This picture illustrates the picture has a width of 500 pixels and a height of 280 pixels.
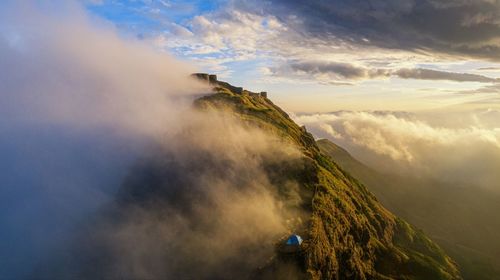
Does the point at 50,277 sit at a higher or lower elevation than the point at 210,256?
lower

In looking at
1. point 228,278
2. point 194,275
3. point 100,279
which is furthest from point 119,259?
point 228,278

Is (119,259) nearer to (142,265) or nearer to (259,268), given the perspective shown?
(142,265)

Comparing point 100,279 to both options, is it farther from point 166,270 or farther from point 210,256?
point 210,256

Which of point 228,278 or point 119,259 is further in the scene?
point 119,259

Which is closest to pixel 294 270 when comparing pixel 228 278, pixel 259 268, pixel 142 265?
pixel 259 268

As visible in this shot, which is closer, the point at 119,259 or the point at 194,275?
the point at 194,275

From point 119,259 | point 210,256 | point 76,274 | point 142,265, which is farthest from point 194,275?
point 76,274

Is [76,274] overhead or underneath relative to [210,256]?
underneath
